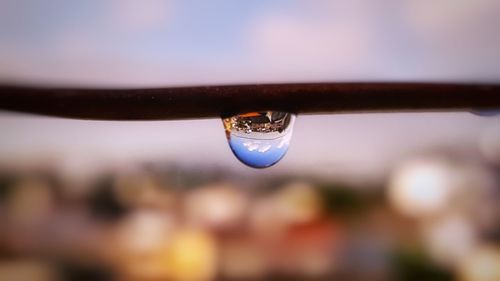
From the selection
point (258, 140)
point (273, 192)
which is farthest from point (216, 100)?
point (273, 192)

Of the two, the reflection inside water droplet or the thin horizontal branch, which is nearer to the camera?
the thin horizontal branch

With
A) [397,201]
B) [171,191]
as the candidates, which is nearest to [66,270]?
[171,191]

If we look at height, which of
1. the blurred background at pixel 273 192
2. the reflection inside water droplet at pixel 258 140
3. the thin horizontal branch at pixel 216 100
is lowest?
the thin horizontal branch at pixel 216 100

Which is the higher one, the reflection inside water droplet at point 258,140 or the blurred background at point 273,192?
the blurred background at point 273,192

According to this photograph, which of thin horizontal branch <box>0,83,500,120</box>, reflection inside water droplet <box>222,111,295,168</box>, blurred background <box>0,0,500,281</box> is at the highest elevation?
blurred background <box>0,0,500,281</box>

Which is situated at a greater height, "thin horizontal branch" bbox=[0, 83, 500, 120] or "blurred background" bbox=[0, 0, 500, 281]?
"blurred background" bbox=[0, 0, 500, 281]

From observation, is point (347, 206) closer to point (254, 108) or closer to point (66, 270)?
point (66, 270)

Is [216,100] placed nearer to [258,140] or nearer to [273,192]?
[258,140]
